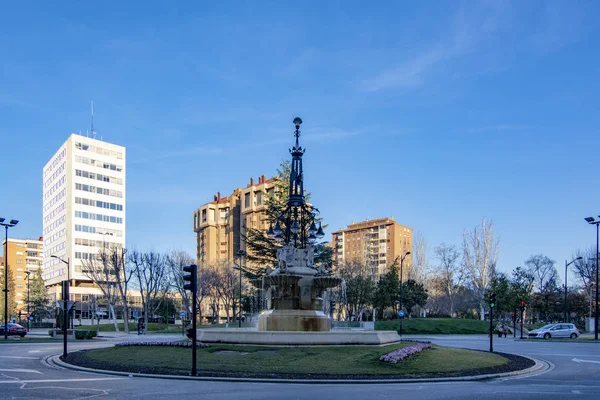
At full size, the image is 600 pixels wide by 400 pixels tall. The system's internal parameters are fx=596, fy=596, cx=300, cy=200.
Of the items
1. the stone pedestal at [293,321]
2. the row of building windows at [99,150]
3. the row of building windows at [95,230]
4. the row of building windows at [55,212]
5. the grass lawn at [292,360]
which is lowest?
the grass lawn at [292,360]

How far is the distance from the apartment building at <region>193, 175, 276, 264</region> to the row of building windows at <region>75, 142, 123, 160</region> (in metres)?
34.9

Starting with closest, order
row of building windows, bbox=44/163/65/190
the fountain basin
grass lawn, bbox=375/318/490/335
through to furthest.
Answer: the fountain basin
grass lawn, bbox=375/318/490/335
row of building windows, bbox=44/163/65/190

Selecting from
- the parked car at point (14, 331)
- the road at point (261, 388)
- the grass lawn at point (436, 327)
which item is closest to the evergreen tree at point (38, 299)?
the parked car at point (14, 331)

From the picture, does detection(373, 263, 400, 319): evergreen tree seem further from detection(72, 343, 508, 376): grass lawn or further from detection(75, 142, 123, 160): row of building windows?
detection(75, 142, 123, 160): row of building windows

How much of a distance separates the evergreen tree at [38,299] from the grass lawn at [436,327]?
6803 centimetres

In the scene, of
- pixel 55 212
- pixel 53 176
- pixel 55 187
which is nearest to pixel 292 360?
pixel 55 212

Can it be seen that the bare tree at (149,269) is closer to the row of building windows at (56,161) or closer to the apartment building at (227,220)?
the row of building windows at (56,161)

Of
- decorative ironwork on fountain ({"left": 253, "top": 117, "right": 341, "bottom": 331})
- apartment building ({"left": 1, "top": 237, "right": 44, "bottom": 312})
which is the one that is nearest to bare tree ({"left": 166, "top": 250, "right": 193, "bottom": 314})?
decorative ironwork on fountain ({"left": 253, "top": 117, "right": 341, "bottom": 331})

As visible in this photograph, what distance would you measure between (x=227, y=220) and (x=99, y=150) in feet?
155

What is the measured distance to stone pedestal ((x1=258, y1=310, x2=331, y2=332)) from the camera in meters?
24.4

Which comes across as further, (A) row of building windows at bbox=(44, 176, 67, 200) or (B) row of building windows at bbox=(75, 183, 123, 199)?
(A) row of building windows at bbox=(44, 176, 67, 200)

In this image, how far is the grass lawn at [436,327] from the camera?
51.4m

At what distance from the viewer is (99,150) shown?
347 ft

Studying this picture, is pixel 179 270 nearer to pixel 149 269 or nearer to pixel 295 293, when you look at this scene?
pixel 149 269
